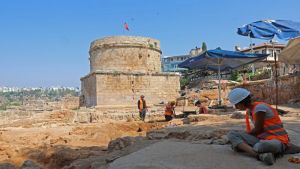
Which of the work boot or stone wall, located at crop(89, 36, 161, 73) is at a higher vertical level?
stone wall, located at crop(89, 36, 161, 73)

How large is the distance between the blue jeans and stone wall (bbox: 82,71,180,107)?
18887 millimetres

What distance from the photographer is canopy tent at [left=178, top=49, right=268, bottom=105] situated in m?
13.2

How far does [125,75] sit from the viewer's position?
23.6 metres

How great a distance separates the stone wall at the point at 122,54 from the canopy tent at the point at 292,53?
14.6 metres

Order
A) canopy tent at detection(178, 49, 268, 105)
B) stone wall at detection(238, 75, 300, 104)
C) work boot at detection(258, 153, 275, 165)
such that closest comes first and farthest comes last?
A: 1. work boot at detection(258, 153, 275, 165)
2. canopy tent at detection(178, 49, 268, 105)
3. stone wall at detection(238, 75, 300, 104)

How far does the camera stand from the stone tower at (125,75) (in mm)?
23000

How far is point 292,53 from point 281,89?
13.7ft

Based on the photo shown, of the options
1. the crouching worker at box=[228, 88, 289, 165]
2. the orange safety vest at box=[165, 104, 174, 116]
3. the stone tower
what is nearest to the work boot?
the crouching worker at box=[228, 88, 289, 165]

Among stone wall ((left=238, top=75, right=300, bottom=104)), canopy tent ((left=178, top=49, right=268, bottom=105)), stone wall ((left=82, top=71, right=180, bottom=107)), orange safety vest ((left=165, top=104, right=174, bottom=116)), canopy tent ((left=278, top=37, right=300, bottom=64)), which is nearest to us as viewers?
canopy tent ((left=278, top=37, right=300, bottom=64))

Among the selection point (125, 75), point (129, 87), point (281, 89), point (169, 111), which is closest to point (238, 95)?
point (169, 111)

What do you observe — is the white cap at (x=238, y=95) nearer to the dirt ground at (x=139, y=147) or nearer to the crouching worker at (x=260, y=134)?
the crouching worker at (x=260, y=134)

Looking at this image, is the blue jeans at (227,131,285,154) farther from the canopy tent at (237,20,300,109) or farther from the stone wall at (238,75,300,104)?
the stone wall at (238,75,300,104)

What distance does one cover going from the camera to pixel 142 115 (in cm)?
1501

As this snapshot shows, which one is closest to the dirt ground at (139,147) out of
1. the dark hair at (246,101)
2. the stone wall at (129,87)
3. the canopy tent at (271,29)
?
the dark hair at (246,101)
